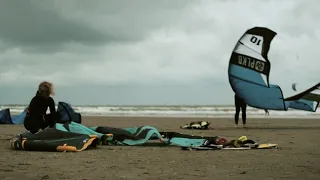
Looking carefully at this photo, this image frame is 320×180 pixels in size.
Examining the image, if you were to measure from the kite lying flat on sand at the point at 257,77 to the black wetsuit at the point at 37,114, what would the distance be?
8850 mm

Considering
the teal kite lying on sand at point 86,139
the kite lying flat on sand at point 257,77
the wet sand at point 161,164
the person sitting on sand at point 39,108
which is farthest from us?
the kite lying flat on sand at point 257,77

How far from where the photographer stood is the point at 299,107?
17.1m

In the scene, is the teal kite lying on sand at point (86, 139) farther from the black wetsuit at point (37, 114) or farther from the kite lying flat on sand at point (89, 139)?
the black wetsuit at point (37, 114)

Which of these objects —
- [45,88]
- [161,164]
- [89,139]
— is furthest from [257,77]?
[161,164]

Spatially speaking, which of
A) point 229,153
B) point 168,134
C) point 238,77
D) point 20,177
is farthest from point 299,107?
point 20,177

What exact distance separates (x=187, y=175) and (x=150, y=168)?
2.46 feet

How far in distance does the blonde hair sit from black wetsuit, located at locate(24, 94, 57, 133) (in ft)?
0.30

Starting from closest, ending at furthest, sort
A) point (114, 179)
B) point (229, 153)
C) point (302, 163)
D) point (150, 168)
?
point (114, 179)
point (150, 168)
point (302, 163)
point (229, 153)

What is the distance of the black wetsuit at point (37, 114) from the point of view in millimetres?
9203

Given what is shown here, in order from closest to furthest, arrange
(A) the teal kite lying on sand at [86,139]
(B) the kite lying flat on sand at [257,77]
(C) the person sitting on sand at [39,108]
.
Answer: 1. (A) the teal kite lying on sand at [86,139]
2. (C) the person sitting on sand at [39,108]
3. (B) the kite lying flat on sand at [257,77]

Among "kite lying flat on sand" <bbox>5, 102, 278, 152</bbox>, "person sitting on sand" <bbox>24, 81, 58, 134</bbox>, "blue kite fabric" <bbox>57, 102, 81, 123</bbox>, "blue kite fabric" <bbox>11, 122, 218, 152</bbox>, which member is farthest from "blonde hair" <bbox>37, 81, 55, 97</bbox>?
"blue kite fabric" <bbox>57, 102, 81, 123</bbox>

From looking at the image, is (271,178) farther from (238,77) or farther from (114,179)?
(238,77)

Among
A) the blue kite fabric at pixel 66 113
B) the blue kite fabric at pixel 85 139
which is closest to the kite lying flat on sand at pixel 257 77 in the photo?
the blue kite fabric at pixel 66 113

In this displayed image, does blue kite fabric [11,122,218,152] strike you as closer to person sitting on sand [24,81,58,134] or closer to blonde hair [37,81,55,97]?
person sitting on sand [24,81,58,134]
